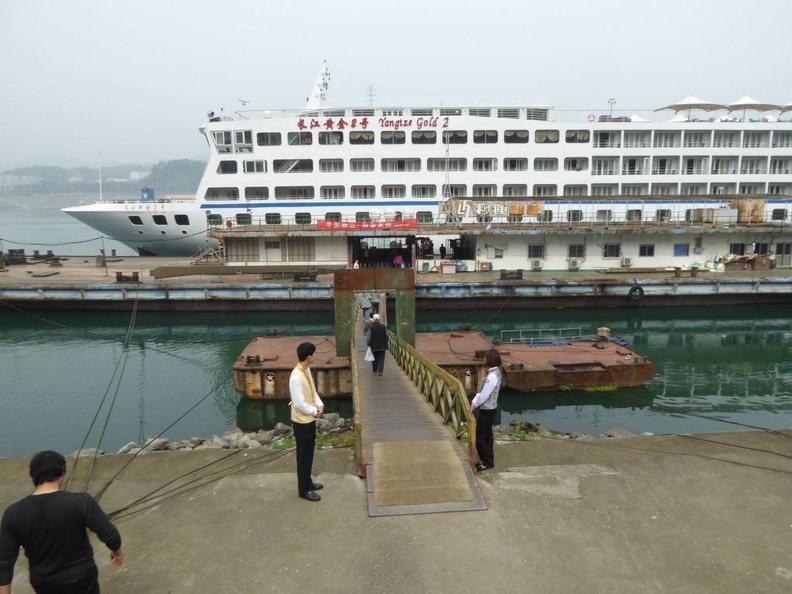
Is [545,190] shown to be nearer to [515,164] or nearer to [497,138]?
[515,164]

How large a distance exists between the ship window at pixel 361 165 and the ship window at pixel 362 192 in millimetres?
1351

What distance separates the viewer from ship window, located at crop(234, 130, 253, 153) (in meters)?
37.4

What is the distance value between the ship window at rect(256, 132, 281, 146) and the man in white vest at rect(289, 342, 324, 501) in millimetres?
34972

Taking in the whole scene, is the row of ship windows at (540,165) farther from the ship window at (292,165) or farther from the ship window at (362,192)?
the ship window at (362,192)

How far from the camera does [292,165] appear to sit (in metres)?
37.5

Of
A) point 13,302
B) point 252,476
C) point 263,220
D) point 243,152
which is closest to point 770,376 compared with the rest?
point 252,476

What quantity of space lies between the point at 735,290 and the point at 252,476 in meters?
30.4

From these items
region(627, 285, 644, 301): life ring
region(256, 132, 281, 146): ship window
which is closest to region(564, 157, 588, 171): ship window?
region(627, 285, 644, 301): life ring

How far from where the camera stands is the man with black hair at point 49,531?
10.9 feet

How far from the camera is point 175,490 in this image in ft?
21.9

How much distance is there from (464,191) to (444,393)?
32.3 meters

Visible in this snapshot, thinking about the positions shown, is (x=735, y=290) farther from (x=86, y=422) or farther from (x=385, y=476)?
(x=86, y=422)

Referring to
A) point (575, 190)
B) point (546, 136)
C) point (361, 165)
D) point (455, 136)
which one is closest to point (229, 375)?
point (361, 165)

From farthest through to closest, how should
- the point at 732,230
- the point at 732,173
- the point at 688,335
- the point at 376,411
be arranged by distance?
1. the point at 732,173
2. the point at 732,230
3. the point at 688,335
4. the point at 376,411
